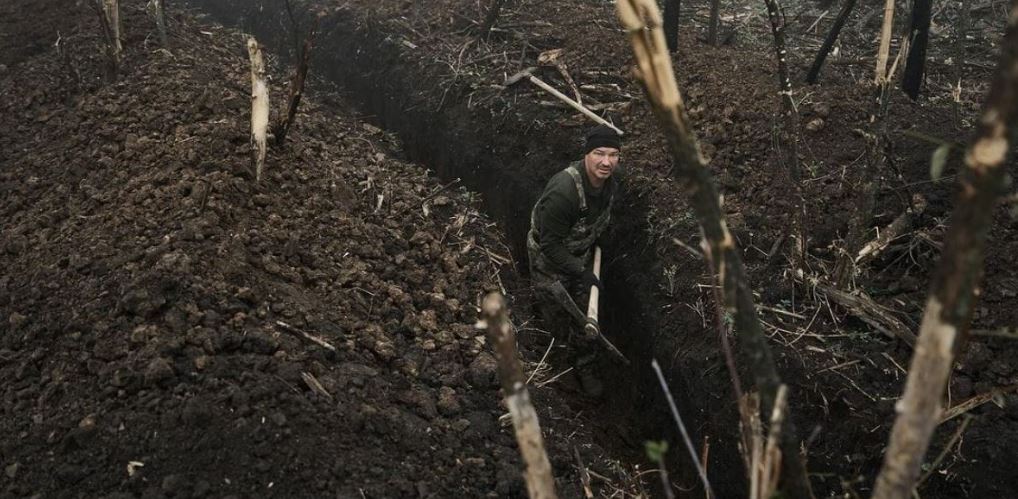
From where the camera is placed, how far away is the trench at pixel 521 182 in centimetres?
457

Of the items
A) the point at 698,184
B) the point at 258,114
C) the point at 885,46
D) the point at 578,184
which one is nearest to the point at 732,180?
the point at 578,184

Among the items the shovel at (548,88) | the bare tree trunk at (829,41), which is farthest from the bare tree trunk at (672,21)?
the bare tree trunk at (829,41)

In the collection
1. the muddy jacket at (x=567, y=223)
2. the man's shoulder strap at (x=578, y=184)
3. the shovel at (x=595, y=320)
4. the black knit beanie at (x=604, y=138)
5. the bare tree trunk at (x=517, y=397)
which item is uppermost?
the bare tree trunk at (x=517, y=397)

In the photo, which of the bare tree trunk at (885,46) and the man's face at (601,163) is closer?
the bare tree trunk at (885,46)

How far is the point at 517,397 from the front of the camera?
1.74 metres

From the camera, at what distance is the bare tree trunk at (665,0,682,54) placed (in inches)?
243

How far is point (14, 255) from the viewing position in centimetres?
411

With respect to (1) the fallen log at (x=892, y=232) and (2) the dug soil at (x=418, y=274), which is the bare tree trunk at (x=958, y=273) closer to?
(2) the dug soil at (x=418, y=274)

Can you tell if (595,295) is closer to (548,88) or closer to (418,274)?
(418,274)

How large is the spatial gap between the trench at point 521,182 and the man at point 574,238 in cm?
23

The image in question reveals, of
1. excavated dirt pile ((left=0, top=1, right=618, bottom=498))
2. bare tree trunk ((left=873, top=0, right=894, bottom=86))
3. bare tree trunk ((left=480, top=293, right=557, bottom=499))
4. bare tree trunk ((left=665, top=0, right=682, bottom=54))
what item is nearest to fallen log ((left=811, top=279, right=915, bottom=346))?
bare tree trunk ((left=873, top=0, right=894, bottom=86))

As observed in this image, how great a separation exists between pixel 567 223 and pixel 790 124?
1.79 meters

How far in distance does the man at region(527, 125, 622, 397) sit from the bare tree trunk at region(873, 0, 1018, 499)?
349cm

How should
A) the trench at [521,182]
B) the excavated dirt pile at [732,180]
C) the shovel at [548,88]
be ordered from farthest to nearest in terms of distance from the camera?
the shovel at [548,88]
the trench at [521,182]
the excavated dirt pile at [732,180]
